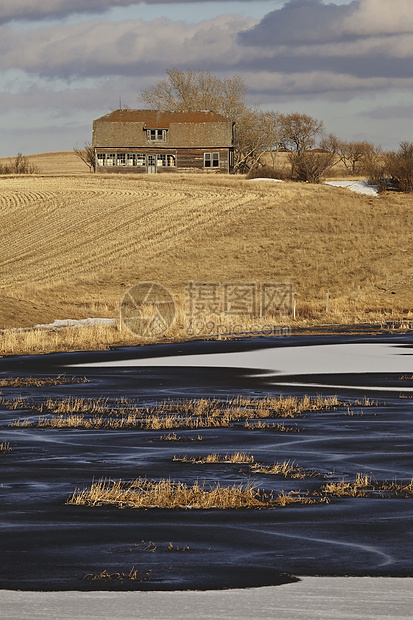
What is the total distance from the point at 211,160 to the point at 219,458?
92.7 m

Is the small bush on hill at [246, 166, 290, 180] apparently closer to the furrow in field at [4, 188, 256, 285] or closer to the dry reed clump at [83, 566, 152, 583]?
the furrow in field at [4, 188, 256, 285]

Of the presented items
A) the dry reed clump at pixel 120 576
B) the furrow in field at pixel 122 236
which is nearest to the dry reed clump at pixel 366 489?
the dry reed clump at pixel 120 576

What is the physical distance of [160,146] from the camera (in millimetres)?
105562

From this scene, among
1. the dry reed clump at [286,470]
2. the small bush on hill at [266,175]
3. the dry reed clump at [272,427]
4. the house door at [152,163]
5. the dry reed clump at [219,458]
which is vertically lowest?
the dry reed clump at [272,427]

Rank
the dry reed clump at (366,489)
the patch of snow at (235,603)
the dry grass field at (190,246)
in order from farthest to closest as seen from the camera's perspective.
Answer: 1. the dry grass field at (190,246)
2. the dry reed clump at (366,489)
3. the patch of snow at (235,603)

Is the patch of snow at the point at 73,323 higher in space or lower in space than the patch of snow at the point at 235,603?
lower

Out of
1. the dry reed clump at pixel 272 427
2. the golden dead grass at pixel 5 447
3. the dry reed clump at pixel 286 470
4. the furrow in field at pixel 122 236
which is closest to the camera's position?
the dry reed clump at pixel 286 470

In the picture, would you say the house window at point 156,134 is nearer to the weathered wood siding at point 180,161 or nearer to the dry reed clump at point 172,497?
the weathered wood siding at point 180,161

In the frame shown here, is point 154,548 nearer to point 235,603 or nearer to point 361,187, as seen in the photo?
point 235,603

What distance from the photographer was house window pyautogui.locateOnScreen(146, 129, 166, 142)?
4173 inches

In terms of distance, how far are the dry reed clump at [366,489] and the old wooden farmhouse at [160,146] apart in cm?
9394

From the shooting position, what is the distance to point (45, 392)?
2291 centimetres

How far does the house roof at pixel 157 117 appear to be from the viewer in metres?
107

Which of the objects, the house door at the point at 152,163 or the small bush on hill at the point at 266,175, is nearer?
the small bush on hill at the point at 266,175
